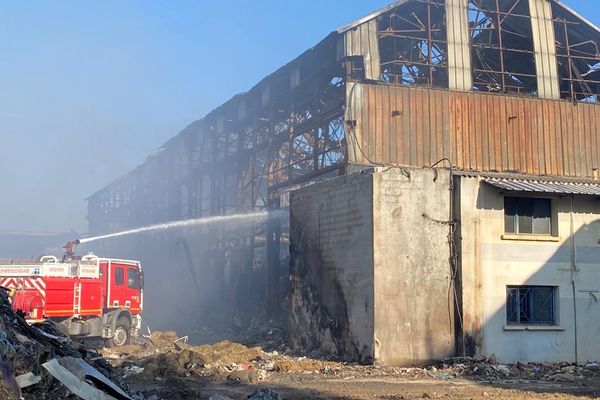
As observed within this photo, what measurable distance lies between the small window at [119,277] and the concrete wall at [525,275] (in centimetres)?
1124

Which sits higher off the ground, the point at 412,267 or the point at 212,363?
the point at 412,267

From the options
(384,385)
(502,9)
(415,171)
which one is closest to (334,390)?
(384,385)

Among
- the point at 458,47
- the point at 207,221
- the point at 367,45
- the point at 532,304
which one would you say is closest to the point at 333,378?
the point at 532,304

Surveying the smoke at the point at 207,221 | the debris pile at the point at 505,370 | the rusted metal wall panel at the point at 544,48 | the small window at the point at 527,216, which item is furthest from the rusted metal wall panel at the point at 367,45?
the debris pile at the point at 505,370

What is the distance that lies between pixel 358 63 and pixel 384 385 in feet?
38.3

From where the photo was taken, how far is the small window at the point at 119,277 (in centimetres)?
2341

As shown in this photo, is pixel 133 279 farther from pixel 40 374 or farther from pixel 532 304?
pixel 40 374

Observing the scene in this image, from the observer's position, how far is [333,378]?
16453mm

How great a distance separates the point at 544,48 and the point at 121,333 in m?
17.4

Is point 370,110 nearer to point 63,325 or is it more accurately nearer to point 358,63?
point 358,63

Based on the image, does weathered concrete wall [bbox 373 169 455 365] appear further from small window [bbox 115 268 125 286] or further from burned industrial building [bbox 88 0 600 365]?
small window [bbox 115 268 125 286]

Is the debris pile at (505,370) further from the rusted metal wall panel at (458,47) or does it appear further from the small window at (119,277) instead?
the small window at (119,277)

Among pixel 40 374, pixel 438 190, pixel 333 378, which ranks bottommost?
pixel 333 378

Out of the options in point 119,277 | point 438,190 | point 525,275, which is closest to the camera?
point 438,190
